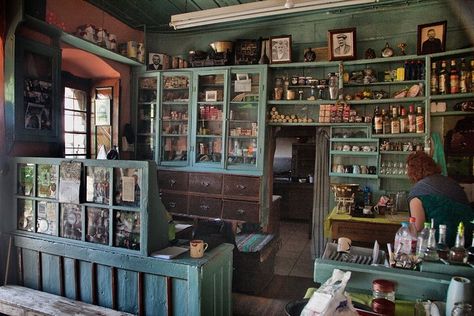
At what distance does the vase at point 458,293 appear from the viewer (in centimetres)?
131

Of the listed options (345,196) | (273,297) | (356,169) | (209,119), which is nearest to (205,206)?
(209,119)

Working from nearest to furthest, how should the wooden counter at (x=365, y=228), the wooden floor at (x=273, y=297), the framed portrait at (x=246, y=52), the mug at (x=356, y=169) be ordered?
the wooden floor at (x=273, y=297) < the wooden counter at (x=365, y=228) < the mug at (x=356, y=169) < the framed portrait at (x=246, y=52)

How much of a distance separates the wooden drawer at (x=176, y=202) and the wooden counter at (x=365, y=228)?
5.91 ft

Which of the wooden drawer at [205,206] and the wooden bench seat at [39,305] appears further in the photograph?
the wooden drawer at [205,206]

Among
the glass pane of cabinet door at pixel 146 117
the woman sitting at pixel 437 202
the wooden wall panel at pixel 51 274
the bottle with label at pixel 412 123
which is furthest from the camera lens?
the glass pane of cabinet door at pixel 146 117

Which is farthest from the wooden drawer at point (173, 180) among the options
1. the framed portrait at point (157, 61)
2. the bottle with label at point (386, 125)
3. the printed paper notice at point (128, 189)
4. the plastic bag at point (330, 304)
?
the plastic bag at point (330, 304)

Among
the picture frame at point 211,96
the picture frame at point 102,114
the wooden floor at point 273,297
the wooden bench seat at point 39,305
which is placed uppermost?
the picture frame at point 211,96

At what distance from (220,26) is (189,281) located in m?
3.51

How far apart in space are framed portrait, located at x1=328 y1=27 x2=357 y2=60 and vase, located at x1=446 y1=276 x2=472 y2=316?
293 cm

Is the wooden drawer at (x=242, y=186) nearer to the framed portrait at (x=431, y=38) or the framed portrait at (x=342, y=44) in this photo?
the framed portrait at (x=342, y=44)

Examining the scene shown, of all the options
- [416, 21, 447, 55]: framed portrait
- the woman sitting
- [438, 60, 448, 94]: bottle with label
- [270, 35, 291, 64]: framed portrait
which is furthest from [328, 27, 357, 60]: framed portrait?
the woman sitting

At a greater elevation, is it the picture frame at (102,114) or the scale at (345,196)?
the picture frame at (102,114)

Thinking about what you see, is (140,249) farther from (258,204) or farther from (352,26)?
(352,26)

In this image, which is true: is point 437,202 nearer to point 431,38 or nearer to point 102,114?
point 431,38
